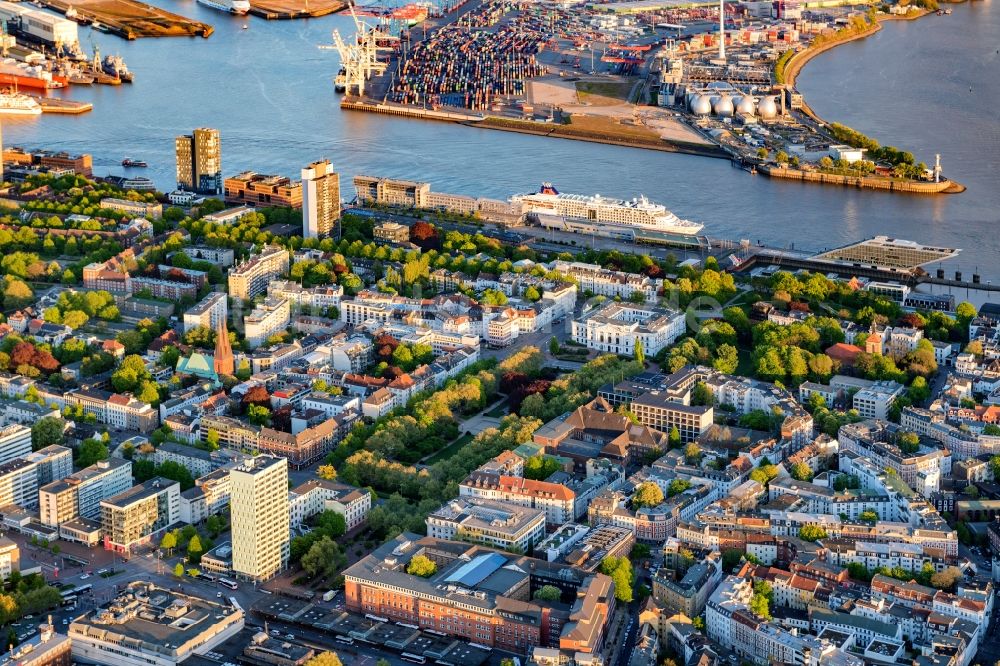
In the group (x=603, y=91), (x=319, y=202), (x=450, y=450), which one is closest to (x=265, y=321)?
(x=450, y=450)

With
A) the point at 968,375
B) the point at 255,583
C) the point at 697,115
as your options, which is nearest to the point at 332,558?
the point at 255,583

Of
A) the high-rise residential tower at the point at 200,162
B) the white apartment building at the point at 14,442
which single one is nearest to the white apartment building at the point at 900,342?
the white apartment building at the point at 14,442

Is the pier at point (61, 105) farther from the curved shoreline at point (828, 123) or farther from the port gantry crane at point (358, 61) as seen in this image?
the curved shoreline at point (828, 123)

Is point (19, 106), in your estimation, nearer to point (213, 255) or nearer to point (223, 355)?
point (213, 255)

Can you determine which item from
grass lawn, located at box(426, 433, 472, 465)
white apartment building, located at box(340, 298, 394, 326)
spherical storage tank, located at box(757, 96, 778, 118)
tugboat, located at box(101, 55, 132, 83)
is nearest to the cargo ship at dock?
tugboat, located at box(101, 55, 132, 83)

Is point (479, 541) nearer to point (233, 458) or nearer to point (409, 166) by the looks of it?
point (233, 458)
